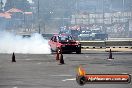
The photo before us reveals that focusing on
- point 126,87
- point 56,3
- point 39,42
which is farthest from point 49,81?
point 56,3

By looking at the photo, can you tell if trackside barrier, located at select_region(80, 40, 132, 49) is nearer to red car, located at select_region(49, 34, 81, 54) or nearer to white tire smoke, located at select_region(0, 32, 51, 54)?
white tire smoke, located at select_region(0, 32, 51, 54)

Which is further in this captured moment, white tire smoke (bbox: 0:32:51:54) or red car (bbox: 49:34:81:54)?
white tire smoke (bbox: 0:32:51:54)

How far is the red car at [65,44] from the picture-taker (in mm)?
35594

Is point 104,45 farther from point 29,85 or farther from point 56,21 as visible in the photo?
point 56,21

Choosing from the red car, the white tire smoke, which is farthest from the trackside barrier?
the red car

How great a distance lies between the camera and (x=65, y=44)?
35812 millimetres

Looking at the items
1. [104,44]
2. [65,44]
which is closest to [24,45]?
[65,44]

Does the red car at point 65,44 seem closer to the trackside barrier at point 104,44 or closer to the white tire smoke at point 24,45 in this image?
the white tire smoke at point 24,45

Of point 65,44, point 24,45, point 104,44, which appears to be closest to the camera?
point 65,44

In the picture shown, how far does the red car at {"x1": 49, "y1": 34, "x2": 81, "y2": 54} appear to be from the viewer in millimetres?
35594

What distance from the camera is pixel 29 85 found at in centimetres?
1380

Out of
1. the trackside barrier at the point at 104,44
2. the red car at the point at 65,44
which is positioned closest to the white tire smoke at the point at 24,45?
the red car at the point at 65,44

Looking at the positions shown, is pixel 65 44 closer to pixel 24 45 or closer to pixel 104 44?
pixel 24 45

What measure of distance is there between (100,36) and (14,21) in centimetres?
5934
